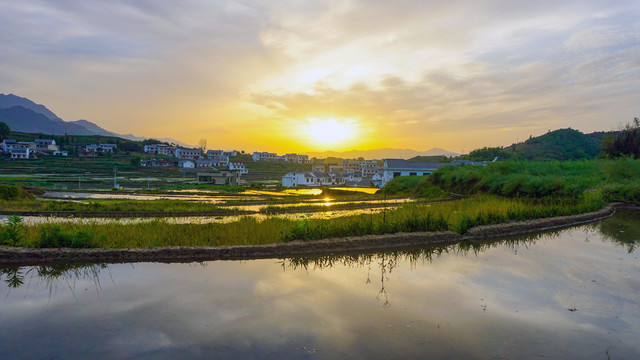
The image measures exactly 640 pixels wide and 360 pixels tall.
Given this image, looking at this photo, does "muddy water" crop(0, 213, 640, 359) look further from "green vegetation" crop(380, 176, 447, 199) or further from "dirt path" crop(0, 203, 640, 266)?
"green vegetation" crop(380, 176, 447, 199)

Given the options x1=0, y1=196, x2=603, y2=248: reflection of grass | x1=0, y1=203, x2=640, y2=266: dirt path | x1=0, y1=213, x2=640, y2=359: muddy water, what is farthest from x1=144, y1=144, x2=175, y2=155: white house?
x1=0, y1=213, x2=640, y2=359: muddy water

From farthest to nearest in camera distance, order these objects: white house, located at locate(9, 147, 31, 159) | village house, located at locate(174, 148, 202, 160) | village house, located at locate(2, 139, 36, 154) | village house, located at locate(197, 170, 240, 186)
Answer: village house, located at locate(174, 148, 202, 160), village house, located at locate(2, 139, 36, 154), white house, located at locate(9, 147, 31, 159), village house, located at locate(197, 170, 240, 186)

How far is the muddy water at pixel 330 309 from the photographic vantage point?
4582 millimetres

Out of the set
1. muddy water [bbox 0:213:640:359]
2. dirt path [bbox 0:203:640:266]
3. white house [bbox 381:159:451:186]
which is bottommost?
muddy water [bbox 0:213:640:359]

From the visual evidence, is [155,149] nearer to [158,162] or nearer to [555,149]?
[158,162]

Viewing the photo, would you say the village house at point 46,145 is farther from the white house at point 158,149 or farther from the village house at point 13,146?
the white house at point 158,149

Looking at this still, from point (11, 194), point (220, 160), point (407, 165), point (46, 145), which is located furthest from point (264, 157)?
point (11, 194)

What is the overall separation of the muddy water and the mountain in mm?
79114

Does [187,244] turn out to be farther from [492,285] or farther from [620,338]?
[620,338]

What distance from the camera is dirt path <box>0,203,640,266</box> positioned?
347 inches

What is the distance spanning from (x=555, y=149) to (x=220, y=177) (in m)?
84.5

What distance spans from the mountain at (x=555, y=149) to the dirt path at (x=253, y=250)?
75136mm

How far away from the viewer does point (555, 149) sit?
284 feet

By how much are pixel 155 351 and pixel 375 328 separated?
316 cm
